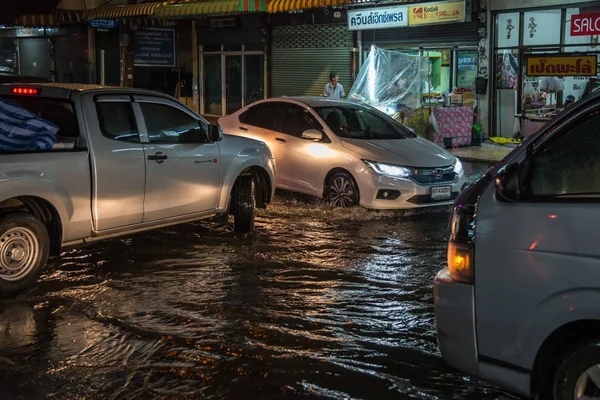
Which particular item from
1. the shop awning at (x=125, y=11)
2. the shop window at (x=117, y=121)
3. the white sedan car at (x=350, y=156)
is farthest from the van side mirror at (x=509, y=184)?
the shop awning at (x=125, y=11)

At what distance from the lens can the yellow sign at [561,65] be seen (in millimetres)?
14828

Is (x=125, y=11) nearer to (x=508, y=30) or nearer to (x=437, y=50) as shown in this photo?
(x=437, y=50)

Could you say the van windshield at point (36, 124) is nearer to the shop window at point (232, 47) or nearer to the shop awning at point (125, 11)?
the shop awning at point (125, 11)

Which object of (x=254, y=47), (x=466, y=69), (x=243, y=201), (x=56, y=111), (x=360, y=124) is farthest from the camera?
(x=254, y=47)

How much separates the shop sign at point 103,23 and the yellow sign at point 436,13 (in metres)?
12.8

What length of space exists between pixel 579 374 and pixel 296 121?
8218 millimetres

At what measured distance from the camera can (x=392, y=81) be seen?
59.7 ft

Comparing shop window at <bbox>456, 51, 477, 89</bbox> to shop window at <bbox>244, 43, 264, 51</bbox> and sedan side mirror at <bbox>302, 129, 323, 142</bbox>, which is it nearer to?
shop window at <bbox>244, 43, 264, 51</bbox>

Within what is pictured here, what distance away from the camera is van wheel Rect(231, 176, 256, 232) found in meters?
9.11

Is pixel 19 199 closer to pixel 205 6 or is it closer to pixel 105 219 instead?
pixel 105 219

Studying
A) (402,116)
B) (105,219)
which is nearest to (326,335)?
(105,219)

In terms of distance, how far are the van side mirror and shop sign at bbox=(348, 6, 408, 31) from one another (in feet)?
53.0

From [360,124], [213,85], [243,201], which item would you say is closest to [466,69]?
[360,124]

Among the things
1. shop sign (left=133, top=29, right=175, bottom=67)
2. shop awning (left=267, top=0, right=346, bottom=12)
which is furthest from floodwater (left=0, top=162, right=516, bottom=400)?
shop sign (left=133, top=29, right=175, bottom=67)
